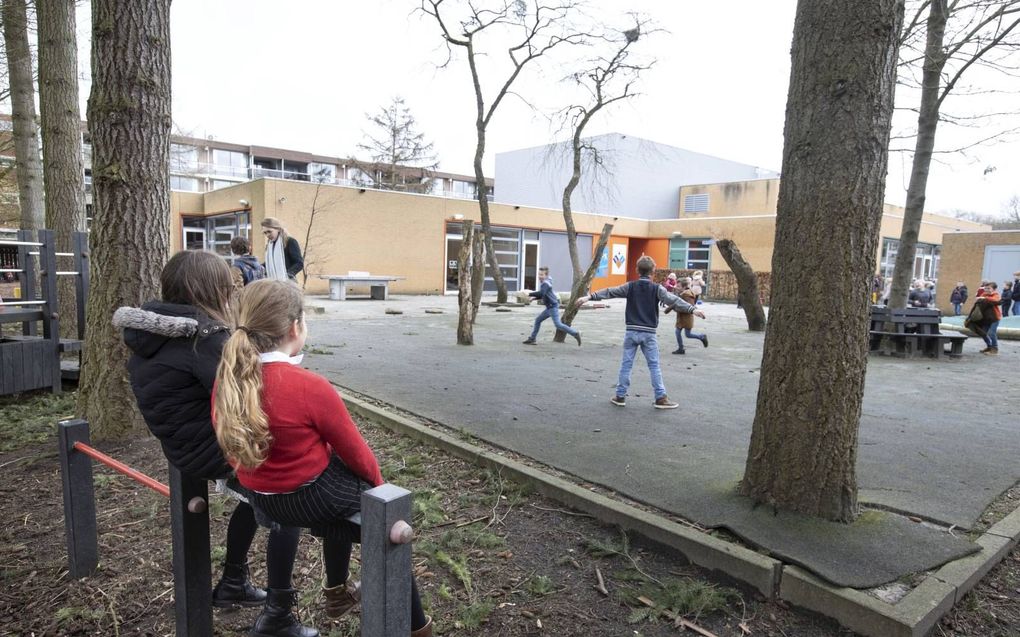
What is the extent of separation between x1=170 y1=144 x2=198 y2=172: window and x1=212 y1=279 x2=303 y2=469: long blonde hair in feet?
144

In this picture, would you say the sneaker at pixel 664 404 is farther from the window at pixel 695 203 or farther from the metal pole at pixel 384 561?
the window at pixel 695 203

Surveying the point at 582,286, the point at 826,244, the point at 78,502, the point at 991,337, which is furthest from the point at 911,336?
the point at 78,502

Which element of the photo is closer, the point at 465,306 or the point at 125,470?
the point at 125,470

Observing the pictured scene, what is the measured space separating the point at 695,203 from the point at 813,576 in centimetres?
4451

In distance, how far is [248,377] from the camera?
6.43 ft

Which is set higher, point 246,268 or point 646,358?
point 246,268

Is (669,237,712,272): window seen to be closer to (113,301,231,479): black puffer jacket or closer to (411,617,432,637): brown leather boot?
(411,617,432,637): brown leather boot

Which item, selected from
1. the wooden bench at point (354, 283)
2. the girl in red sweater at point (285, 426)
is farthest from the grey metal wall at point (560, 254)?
the girl in red sweater at point (285, 426)

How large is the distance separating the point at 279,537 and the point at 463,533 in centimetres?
Answer: 136

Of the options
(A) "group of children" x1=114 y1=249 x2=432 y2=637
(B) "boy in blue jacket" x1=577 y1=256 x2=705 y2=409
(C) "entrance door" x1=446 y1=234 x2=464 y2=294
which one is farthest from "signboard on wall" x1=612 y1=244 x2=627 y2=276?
(A) "group of children" x1=114 y1=249 x2=432 y2=637

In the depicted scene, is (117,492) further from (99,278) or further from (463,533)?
(463,533)

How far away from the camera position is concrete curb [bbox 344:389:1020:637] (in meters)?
2.59

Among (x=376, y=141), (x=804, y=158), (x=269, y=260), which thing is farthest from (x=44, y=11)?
(x=376, y=141)

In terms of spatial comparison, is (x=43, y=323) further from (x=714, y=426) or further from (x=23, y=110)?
(x=714, y=426)
